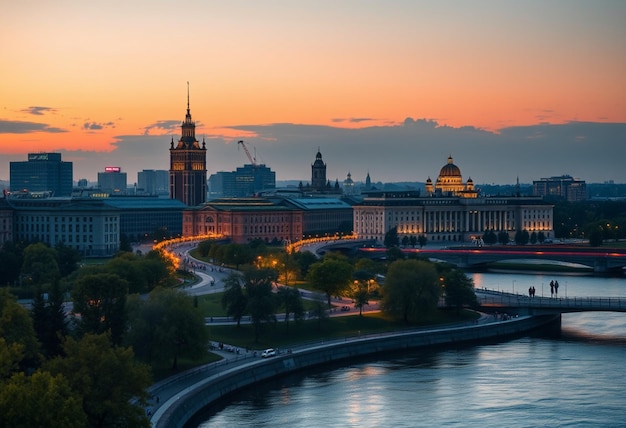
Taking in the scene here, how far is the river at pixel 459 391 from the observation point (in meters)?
55.1

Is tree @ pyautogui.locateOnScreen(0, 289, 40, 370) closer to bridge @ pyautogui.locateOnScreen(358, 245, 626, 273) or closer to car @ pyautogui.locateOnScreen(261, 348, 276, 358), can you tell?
car @ pyautogui.locateOnScreen(261, 348, 276, 358)

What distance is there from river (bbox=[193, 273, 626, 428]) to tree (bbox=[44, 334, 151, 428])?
344 inches

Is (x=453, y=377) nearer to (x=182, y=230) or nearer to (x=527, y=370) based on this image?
(x=527, y=370)

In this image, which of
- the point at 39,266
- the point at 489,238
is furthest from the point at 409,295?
the point at 489,238

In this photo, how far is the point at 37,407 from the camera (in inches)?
1519

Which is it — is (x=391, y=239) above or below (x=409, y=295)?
above

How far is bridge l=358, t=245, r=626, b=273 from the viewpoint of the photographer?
422 ft

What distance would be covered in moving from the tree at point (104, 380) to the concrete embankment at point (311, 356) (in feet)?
12.4

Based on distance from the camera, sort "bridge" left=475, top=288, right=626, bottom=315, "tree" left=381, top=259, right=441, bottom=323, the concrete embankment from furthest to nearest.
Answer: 1. "bridge" left=475, top=288, right=626, bottom=315
2. "tree" left=381, top=259, right=441, bottom=323
3. the concrete embankment

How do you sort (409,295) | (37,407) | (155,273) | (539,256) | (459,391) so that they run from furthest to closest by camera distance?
(539,256)
(155,273)
(409,295)
(459,391)
(37,407)

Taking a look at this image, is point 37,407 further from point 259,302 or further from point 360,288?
point 360,288

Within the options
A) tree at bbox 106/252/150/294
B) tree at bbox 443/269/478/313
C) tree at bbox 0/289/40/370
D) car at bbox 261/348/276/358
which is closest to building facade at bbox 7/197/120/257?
tree at bbox 106/252/150/294

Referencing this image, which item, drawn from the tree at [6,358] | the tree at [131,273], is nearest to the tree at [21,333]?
the tree at [6,358]

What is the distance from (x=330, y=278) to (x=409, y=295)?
9.14 meters
